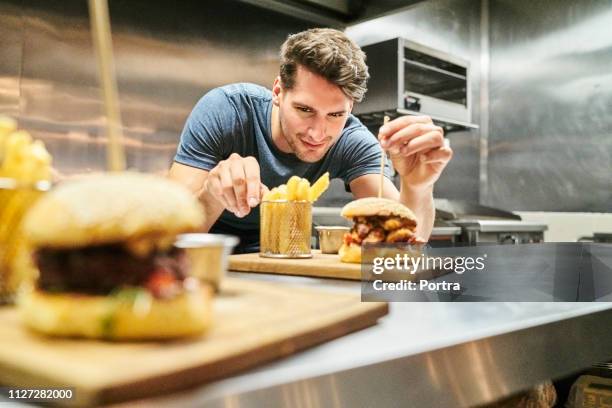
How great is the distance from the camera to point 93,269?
26.9 inches

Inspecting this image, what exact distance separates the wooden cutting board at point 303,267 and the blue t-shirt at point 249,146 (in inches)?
32.6

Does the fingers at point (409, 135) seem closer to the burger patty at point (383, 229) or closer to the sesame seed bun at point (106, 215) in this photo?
the burger patty at point (383, 229)

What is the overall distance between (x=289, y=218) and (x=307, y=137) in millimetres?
777

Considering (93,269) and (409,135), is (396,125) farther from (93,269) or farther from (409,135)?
(93,269)

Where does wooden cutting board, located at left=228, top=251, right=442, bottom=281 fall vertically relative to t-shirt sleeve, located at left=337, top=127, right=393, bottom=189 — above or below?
below

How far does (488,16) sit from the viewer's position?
6.16m

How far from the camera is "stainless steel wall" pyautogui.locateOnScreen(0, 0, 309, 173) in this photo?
3008mm

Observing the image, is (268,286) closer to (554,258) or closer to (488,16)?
(554,258)

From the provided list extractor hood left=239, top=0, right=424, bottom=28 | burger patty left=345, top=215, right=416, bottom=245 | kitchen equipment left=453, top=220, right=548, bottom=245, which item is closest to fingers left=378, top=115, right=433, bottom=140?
burger patty left=345, top=215, right=416, bottom=245

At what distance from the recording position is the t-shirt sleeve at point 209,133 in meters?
2.41

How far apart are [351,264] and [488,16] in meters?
5.42

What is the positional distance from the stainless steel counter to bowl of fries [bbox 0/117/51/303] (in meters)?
0.42

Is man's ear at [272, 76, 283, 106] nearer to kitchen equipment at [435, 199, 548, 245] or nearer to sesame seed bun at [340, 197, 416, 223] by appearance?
sesame seed bun at [340, 197, 416, 223]

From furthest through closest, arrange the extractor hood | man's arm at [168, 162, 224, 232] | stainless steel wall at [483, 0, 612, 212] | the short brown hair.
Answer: stainless steel wall at [483, 0, 612, 212], the extractor hood, the short brown hair, man's arm at [168, 162, 224, 232]
